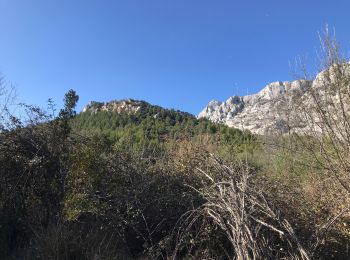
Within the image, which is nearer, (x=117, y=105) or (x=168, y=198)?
(x=168, y=198)


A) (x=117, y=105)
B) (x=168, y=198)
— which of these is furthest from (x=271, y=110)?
(x=117, y=105)

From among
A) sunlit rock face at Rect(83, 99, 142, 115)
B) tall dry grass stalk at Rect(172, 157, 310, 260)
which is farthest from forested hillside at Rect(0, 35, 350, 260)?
sunlit rock face at Rect(83, 99, 142, 115)

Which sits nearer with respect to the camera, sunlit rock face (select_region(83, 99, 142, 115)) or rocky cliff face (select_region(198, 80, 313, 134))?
rocky cliff face (select_region(198, 80, 313, 134))

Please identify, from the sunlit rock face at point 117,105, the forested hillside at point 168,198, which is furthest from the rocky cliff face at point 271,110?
the sunlit rock face at point 117,105

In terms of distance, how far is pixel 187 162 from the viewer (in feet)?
25.1

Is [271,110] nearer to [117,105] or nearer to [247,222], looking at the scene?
[247,222]

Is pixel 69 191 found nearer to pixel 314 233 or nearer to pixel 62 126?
pixel 62 126

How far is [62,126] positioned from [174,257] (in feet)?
12.5

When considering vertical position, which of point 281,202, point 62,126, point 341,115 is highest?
point 62,126

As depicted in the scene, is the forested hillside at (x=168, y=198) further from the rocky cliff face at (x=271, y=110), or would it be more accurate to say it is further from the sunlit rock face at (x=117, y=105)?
the sunlit rock face at (x=117, y=105)

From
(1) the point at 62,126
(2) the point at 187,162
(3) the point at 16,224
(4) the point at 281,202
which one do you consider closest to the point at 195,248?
(4) the point at 281,202

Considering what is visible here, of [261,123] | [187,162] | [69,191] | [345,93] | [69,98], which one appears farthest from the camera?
[261,123]

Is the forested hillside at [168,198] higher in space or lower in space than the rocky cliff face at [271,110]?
lower

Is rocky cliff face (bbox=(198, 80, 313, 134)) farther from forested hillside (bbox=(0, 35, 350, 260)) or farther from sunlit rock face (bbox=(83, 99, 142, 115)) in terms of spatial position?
sunlit rock face (bbox=(83, 99, 142, 115))
